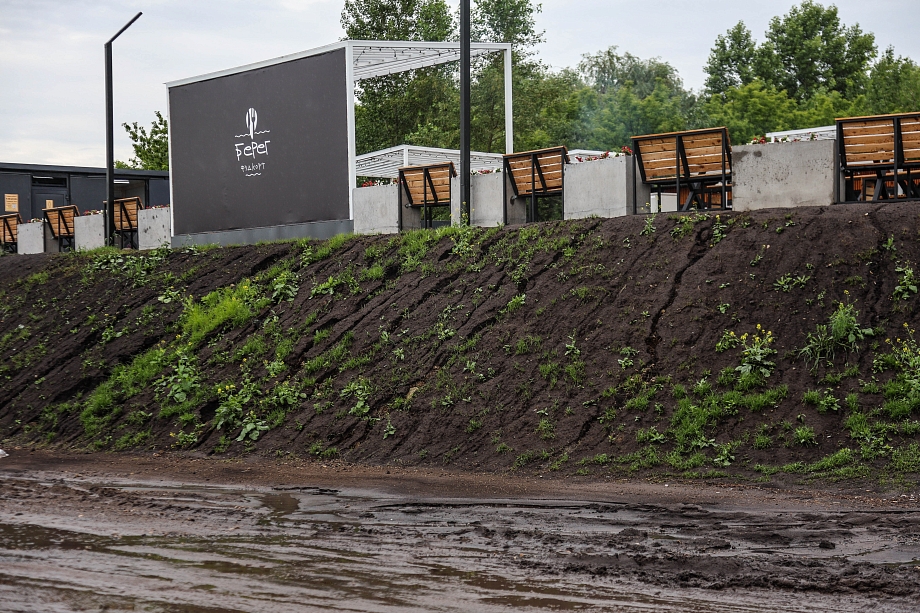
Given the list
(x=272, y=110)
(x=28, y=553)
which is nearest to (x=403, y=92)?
(x=272, y=110)

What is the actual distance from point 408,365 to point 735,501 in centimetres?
537

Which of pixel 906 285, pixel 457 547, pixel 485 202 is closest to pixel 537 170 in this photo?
pixel 485 202

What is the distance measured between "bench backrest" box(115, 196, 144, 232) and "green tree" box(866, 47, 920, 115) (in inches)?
1418

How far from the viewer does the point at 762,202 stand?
12.7 metres

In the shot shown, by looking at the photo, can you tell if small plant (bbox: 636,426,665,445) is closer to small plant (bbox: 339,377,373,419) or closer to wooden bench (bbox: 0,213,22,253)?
small plant (bbox: 339,377,373,419)

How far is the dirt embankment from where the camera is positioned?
30.8 ft

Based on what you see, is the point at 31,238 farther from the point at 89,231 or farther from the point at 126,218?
the point at 126,218

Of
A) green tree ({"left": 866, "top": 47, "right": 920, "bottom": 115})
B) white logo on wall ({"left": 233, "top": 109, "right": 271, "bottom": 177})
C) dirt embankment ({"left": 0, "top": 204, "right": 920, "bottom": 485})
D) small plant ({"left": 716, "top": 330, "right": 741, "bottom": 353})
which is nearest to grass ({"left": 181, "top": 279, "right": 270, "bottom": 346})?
dirt embankment ({"left": 0, "top": 204, "right": 920, "bottom": 485})

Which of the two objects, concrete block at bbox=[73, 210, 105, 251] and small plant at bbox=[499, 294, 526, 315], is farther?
concrete block at bbox=[73, 210, 105, 251]

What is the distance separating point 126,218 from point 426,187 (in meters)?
11.0

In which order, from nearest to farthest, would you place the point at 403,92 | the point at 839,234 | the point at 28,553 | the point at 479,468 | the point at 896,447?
the point at 28,553 < the point at 896,447 < the point at 479,468 < the point at 839,234 < the point at 403,92

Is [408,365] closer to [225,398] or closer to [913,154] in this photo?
[225,398]

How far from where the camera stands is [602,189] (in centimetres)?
1473

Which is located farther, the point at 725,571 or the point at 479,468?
the point at 479,468
